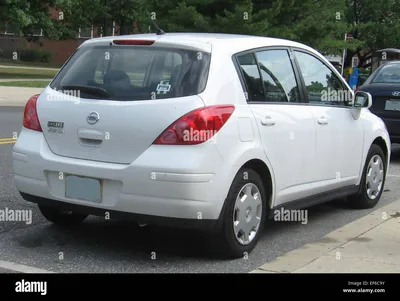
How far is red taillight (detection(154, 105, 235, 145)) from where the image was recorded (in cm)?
445

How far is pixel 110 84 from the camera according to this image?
481cm

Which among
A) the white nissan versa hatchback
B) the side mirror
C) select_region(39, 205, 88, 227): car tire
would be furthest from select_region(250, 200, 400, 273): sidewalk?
select_region(39, 205, 88, 227): car tire

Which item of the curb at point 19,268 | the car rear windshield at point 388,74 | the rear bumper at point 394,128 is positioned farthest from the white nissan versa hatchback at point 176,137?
the car rear windshield at point 388,74

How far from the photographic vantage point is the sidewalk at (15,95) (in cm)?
1920

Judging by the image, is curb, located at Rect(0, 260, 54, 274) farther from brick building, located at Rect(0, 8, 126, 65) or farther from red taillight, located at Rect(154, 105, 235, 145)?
brick building, located at Rect(0, 8, 126, 65)

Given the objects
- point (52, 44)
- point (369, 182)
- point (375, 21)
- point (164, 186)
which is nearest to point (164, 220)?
point (164, 186)

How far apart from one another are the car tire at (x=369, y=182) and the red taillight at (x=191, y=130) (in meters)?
2.75

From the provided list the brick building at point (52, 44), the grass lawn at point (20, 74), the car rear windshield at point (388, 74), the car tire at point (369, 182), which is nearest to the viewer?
the car tire at point (369, 182)

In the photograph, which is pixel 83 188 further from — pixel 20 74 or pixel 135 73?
pixel 20 74

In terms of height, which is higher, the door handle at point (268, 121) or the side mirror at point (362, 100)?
the side mirror at point (362, 100)

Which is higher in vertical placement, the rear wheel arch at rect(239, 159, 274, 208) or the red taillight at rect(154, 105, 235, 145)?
the red taillight at rect(154, 105, 235, 145)

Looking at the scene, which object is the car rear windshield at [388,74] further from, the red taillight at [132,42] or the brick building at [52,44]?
the brick building at [52,44]

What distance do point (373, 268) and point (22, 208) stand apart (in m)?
3.47
